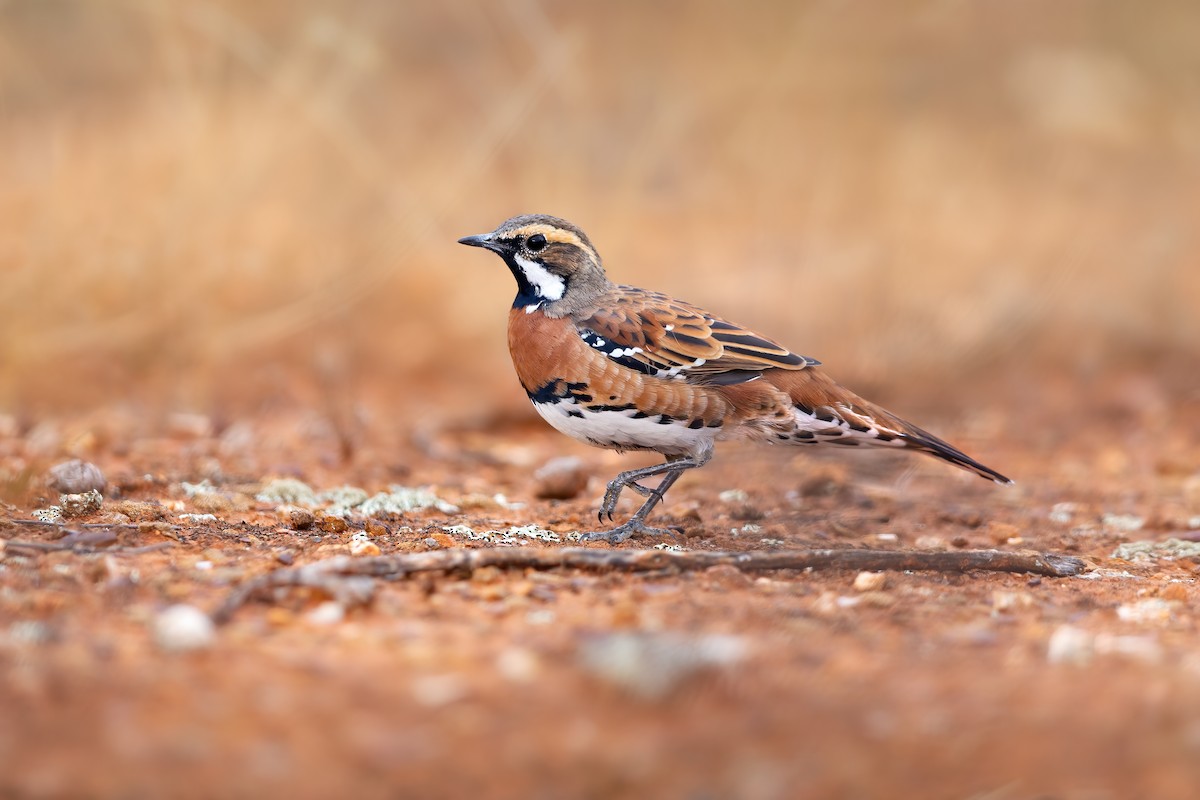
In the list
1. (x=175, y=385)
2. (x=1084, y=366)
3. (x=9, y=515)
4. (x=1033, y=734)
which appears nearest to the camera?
(x=1033, y=734)

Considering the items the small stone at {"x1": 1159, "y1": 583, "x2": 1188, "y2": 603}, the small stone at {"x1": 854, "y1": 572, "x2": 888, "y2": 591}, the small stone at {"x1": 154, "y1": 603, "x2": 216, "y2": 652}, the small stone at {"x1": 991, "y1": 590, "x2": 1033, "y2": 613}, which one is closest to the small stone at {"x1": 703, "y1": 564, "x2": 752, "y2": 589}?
the small stone at {"x1": 854, "y1": 572, "x2": 888, "y2": 591}

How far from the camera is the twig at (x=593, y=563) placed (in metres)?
3.78

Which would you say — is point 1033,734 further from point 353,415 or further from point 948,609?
point 353,415

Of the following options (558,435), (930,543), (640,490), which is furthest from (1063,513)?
(558,435)

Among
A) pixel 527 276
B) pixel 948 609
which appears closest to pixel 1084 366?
pixel 527 276

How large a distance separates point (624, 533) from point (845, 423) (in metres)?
1.06

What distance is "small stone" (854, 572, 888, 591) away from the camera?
4312mm

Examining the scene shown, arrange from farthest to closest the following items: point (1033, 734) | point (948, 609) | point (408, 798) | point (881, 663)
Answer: point (948, 609) < point (881, 663) < point (1033, 734) < point (408, 798)

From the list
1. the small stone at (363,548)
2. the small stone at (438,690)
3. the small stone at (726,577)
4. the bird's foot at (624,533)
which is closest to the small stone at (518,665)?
the small stone at (438,690)

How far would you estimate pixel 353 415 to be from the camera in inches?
285

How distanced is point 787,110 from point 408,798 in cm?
1155

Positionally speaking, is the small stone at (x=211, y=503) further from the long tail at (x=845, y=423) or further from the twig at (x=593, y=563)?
the long tail at (x=845, y=423)

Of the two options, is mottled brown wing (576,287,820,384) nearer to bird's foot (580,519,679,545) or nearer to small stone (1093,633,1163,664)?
bird's foot (580,519,679,545)

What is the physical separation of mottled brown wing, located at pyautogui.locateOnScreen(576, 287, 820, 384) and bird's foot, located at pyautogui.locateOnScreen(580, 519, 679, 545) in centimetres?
63
